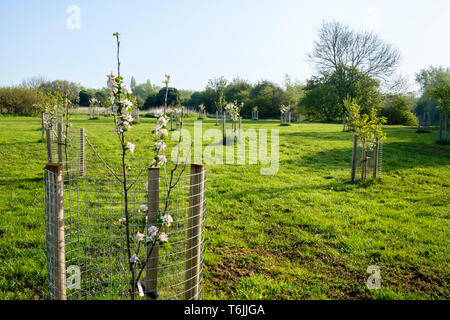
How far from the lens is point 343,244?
4.24 metres

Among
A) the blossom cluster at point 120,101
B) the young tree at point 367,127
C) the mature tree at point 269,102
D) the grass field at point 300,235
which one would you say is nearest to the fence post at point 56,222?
the blossom cluster at point 120,101

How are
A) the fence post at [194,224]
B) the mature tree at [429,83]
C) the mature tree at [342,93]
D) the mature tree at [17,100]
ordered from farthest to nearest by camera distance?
the mature tree at [429,83] → the mature tree at [17,100] → the mature tree at [342,93] → the fence post at [194,224]

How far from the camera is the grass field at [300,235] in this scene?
3178 mm

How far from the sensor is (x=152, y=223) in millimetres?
2344

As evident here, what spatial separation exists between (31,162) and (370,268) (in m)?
9.72

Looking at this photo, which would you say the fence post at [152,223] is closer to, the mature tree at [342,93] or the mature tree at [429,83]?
the mature tree at [342,93]

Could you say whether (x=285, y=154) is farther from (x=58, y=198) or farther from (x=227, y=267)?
(x=58, y=198)

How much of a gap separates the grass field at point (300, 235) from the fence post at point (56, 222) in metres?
0.87

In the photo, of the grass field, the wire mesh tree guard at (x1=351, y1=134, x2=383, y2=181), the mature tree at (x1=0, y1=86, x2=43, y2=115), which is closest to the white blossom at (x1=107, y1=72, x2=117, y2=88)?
the grass field

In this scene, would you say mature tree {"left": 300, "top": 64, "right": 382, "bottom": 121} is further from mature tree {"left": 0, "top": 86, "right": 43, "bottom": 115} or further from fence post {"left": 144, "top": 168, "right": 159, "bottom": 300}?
mature tree {"left": 0, "top": 86, "right": 43, "bottom": 115}

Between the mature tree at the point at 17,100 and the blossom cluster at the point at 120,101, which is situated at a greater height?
the mature tree at the point at 17,100

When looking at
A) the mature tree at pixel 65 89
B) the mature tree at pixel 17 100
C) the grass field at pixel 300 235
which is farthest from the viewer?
the mature tree at pixel 17 100

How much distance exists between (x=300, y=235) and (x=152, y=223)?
2874 millimetres
